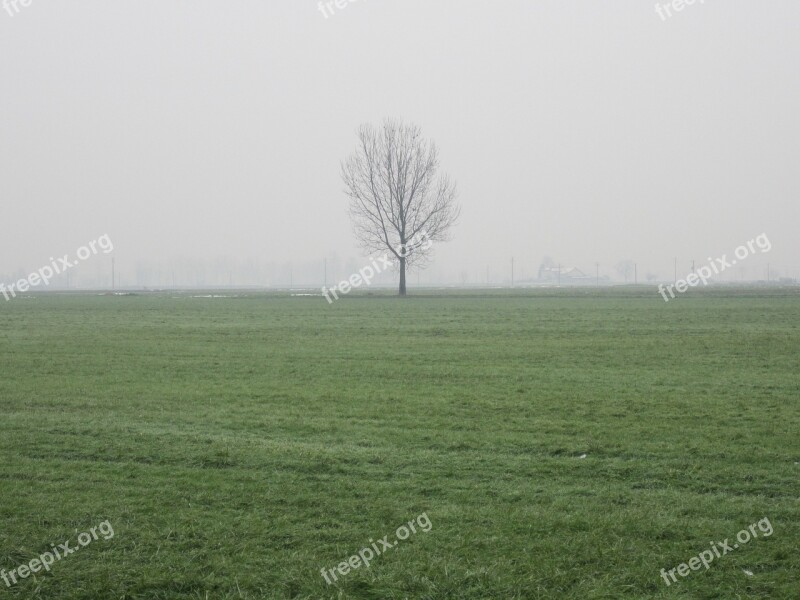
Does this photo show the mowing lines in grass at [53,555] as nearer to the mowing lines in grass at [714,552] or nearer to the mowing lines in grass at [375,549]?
the mowing lines in grass at [375,549]

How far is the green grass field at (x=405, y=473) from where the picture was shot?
219 inches

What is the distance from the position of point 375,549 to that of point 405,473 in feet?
6.79

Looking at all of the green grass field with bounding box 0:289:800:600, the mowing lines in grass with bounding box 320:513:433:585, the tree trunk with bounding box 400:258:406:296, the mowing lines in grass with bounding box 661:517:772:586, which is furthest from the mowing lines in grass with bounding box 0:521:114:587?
the tree trunk with bounding box 400:258:406:296

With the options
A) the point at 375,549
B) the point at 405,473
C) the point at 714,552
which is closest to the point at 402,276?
the point at 405,473

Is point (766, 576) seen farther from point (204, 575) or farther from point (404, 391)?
point (404, 391)

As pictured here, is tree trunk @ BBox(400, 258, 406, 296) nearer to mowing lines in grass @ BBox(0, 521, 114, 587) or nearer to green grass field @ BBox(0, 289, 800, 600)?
green grass field @ BBox(0, 289, 800, 600)

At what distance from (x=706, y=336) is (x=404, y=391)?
509 inches

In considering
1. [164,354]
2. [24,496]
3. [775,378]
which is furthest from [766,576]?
[164,354]

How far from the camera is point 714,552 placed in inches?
232

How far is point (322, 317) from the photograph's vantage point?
32625 millimetres

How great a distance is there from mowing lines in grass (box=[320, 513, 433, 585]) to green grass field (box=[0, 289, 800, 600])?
2.5 inches

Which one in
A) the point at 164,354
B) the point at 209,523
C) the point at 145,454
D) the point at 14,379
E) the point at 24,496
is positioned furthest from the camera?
the point at 164,354

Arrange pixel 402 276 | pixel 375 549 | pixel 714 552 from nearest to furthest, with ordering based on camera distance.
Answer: pixel 714 552, pixel 375 549, pixel 402 276

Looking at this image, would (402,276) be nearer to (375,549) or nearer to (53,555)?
(375,549)
